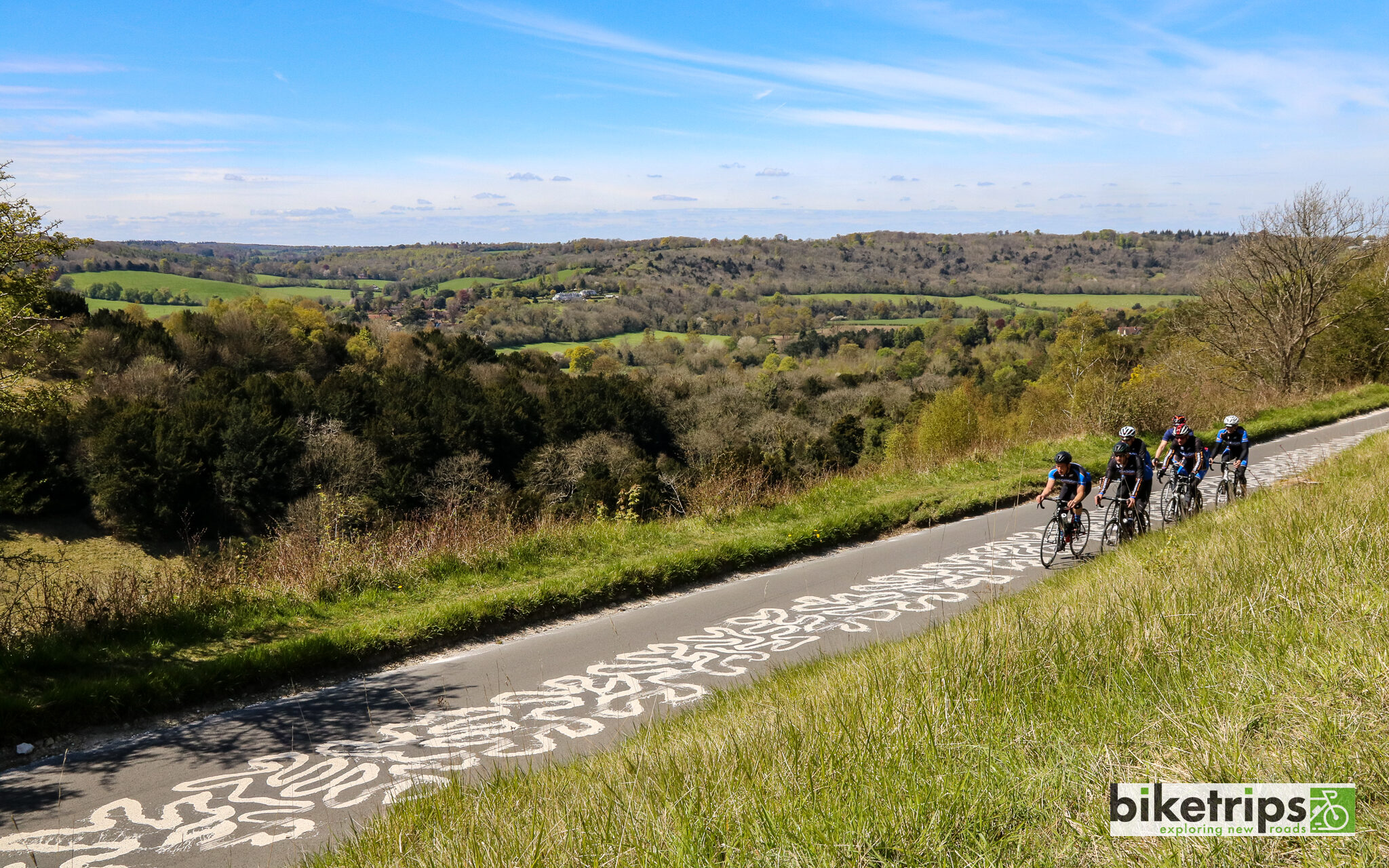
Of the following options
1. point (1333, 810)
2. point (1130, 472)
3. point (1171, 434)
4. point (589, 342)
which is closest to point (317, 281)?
point (589, 342)

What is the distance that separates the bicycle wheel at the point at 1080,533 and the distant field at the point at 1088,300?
10171cm

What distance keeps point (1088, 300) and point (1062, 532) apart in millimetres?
121736

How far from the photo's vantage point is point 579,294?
127500 mm

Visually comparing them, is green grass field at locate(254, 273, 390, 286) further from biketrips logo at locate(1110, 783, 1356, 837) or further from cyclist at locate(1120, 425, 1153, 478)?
biketrips logo at locate(1110, 783, 1356, 837)

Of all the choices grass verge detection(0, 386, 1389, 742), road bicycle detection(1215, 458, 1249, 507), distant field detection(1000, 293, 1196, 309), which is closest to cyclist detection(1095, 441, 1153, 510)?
road bicycle detection(1215, 458, 1249, 507)

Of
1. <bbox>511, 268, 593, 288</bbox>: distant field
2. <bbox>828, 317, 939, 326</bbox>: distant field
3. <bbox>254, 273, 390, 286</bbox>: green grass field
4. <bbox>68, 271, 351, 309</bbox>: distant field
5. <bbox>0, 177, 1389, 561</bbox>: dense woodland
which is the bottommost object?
<bbox>0, 177, 1389, 561</bbox>: dense woodland

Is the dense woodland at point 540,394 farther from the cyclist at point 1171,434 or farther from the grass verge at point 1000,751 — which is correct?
the grass verge at point 1000,751

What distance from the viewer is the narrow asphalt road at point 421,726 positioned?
4570 millimetres

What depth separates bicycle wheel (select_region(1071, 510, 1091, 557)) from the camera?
10.0 metres

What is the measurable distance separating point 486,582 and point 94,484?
32875mm

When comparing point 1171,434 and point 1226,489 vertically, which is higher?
point 1171,434

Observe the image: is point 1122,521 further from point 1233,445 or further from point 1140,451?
point 1233,445

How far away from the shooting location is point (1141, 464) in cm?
1031

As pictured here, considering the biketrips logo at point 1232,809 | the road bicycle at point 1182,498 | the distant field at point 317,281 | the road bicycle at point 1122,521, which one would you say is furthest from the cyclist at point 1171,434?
the distant field at point 317,281
